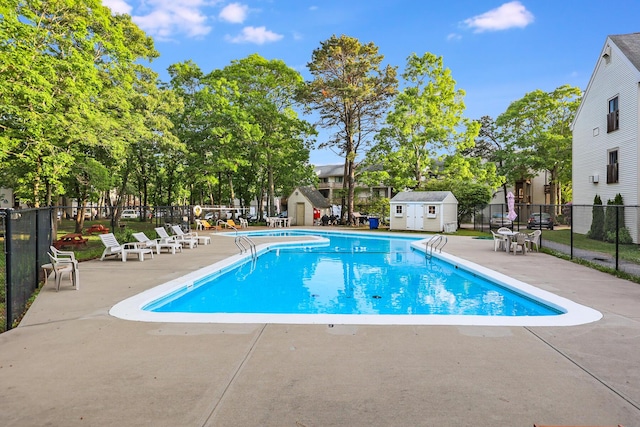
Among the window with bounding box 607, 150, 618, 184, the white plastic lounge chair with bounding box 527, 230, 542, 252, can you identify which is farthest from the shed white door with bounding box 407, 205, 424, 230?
the white plastic lounge chair with bounding box 527, 230, 542, 252

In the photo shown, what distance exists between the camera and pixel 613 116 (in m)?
18.8

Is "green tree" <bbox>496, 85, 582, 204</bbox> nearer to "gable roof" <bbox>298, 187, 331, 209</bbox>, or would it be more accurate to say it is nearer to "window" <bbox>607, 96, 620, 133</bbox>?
"window" <bbox>607, 96, 620, 133</bbox>

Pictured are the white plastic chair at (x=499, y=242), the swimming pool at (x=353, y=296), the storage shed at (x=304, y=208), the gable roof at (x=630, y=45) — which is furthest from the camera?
the storage shed at (x=304, y=208)

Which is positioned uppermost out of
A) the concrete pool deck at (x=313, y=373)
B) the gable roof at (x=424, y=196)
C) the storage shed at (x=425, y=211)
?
the gable roof at (x=424, y=196)

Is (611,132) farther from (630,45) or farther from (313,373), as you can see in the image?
(313,373)

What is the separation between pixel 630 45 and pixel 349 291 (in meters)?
19.5

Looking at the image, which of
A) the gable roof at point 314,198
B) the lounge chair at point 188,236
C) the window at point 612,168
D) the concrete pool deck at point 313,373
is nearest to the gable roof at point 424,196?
the window at point 612,168

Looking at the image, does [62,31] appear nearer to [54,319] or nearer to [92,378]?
[54,319]

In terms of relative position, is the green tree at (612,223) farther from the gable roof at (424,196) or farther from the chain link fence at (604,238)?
the gable roof at (424,196)

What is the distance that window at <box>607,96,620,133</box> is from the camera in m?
18.5

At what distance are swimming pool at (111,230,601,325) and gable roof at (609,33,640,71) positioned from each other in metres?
13.3

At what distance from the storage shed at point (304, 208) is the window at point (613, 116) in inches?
892

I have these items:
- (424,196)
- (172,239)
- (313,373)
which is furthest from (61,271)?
(424,196)

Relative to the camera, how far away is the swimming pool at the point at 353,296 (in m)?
5.79
